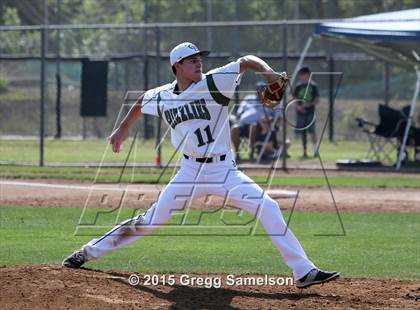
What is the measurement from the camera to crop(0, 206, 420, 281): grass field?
366 inches

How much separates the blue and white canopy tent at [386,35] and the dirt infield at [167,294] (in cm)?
1105

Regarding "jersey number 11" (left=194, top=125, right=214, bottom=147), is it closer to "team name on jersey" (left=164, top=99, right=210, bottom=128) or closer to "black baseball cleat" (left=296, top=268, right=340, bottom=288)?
"team name on jersey" (left=164, top=99, right=210, bottom=128)

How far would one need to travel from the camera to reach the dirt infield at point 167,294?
7.12 meters

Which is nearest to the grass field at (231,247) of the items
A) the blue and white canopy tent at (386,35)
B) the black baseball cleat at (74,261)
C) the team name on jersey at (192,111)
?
the black baseball cleat at (74,261)

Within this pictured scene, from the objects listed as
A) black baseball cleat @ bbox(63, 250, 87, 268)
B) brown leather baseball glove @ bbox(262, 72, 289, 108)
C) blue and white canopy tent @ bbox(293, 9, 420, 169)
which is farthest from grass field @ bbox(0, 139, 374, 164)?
brown leather baseball glove @ bbox(262, 72, 289, 108)

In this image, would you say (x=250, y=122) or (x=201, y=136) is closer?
(x=201, y=136)

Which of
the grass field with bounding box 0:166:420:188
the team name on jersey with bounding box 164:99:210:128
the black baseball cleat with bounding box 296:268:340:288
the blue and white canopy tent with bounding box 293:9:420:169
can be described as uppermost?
the blue and white canopy tent with bounding box 293:9:420:169

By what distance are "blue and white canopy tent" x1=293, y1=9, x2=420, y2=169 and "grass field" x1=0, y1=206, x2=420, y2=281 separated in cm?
648

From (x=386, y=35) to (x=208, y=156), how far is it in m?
11.7

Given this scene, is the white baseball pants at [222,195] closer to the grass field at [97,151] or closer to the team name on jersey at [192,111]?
the team name on jersey at [192,111]

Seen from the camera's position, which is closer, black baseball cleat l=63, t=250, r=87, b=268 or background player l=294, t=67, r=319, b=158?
black baseball cleat l=63, t=250, r=87, b=268

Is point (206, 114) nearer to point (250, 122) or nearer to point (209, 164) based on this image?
point (209, 164)

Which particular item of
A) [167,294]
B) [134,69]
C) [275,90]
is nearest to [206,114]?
[275,90]

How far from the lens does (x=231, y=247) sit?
10.7 m
